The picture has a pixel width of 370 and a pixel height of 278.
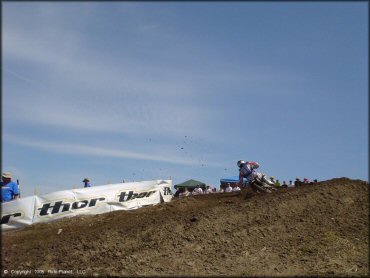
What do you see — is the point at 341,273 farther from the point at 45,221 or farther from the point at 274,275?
the point at 45,221

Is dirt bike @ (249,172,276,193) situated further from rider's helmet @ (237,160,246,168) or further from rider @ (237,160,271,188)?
rider's helmet @ (237,160,246,168)

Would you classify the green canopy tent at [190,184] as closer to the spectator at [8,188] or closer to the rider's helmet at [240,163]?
the rider's helmet at [240,163]

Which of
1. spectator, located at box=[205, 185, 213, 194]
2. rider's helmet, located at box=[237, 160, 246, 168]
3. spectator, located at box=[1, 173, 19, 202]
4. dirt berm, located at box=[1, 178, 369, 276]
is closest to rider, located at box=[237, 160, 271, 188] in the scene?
rider's helmet, located at box=[237, 160, 246, 168]

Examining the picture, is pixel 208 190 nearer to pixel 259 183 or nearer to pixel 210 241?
pixel 259 183

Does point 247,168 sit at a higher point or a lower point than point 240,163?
lower

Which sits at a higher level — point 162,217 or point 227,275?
point 162,217

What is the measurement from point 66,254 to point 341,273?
7.78m

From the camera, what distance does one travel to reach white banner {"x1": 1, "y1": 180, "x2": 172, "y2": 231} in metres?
14.1

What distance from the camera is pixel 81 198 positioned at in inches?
608

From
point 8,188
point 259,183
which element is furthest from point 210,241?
point 8,188

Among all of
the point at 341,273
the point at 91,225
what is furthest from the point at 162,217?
the point at 341,273

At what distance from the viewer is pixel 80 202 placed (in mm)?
15375

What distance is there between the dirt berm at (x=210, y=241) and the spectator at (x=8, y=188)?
158cm

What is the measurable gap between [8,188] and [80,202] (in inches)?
105
